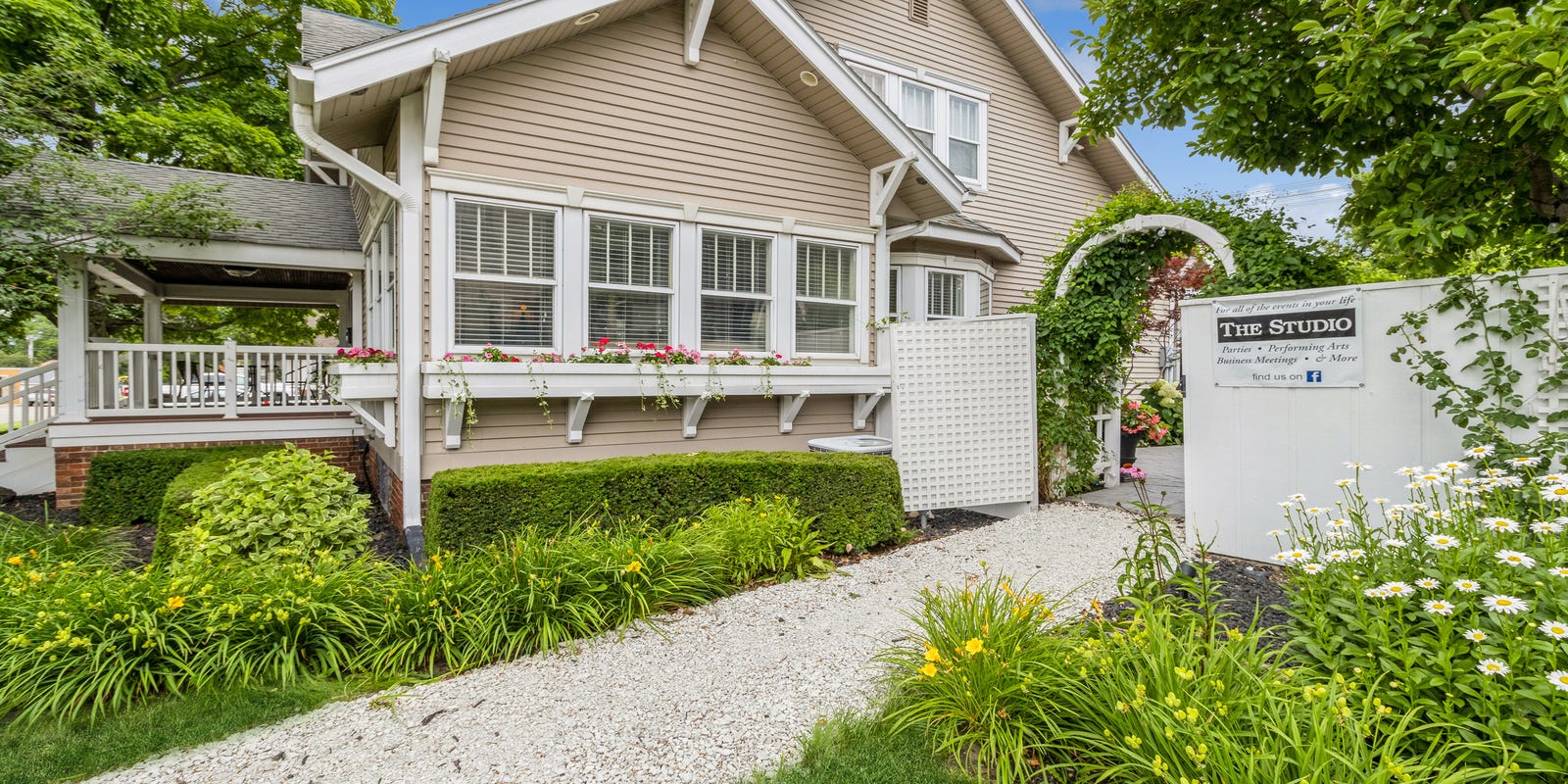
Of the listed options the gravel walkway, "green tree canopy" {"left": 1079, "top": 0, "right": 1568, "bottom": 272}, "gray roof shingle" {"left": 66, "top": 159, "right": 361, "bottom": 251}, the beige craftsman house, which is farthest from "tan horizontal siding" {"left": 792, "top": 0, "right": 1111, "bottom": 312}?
the gravel walkway

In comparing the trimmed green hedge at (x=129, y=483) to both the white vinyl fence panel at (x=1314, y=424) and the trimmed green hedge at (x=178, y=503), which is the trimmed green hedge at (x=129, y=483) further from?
the white vinyl fence panel at (x=1314, y=424)

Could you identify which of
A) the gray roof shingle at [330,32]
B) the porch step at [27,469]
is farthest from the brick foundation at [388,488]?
the gray roof shingle at [330,32]

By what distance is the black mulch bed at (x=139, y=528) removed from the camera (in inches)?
223

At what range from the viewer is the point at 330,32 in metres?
6.70

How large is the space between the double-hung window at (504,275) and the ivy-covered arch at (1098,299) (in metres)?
5.29

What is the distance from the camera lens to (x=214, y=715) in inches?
120

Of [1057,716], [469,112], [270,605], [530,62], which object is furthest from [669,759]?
[530,62]

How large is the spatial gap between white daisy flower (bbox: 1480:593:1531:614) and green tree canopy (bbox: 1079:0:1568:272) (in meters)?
2.29

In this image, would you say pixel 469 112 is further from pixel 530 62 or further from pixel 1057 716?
pixel 1057 716

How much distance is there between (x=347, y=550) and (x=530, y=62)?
4305 mm

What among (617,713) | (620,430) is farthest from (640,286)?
(617,713)

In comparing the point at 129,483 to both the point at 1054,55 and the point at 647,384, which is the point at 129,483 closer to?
the point at 647,384

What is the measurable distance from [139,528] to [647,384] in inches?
211

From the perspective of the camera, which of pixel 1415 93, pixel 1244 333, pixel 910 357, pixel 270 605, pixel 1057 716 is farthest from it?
pixel 910 357
